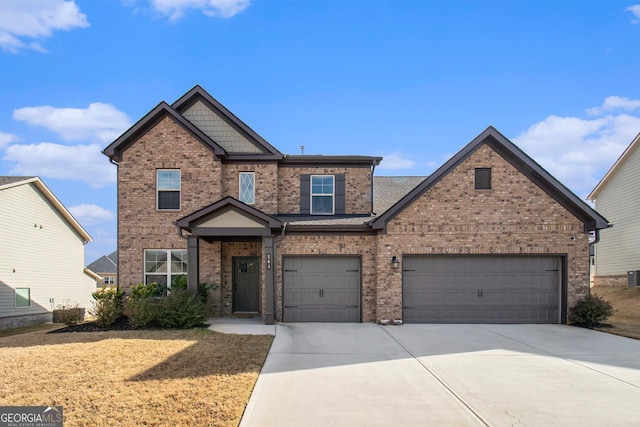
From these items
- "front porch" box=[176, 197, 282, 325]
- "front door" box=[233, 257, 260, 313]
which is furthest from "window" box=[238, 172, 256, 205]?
"front door" box=[233, 257, 260, 313]

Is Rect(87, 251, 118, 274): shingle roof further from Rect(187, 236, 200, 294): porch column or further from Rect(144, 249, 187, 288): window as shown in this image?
Rect(187, 236, 200, 294): porch column

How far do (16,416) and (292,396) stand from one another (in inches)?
154

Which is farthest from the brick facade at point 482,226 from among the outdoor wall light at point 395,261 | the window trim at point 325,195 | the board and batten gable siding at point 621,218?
the board and batten gable siding at point 621,218

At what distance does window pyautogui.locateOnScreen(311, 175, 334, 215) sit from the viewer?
1602 centimetres

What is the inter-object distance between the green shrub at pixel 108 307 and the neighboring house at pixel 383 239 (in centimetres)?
87

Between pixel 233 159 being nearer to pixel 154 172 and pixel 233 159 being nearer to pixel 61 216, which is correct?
pixel 154 172

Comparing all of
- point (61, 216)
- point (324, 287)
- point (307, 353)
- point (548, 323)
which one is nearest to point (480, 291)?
point (548, 323)

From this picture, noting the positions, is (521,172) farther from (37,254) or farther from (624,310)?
(37,254)

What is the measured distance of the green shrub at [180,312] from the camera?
12.9m

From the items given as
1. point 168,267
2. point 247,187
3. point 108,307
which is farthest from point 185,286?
point 247,187

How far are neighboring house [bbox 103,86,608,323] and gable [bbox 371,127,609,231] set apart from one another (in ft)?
0.11

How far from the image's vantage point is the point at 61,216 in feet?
70.5

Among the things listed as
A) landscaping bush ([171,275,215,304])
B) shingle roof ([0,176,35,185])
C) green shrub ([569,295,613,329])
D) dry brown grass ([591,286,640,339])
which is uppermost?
shingle roof ([0,176,35,185])

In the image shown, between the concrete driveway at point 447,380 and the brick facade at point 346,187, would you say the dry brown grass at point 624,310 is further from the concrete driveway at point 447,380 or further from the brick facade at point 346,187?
the brick facade at point 346,187
